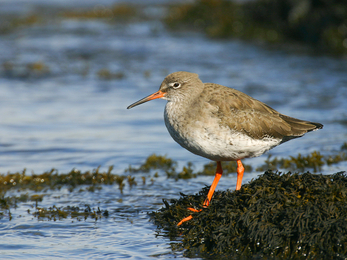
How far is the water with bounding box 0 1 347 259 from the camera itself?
591 centimetres

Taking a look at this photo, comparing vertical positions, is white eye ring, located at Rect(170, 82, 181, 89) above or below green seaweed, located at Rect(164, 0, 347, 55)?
below

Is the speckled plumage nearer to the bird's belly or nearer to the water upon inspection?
the bird's belly

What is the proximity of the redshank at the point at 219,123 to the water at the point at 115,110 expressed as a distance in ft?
4.46

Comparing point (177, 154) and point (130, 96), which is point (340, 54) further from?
point (177, 154)

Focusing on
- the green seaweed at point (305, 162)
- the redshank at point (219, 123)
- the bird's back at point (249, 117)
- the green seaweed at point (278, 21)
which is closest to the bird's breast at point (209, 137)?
the redshank at point (219, 123)

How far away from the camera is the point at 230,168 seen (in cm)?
835

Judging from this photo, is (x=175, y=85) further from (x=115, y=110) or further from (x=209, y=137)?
(x=115, y=110)

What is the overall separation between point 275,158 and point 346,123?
3.11 meters

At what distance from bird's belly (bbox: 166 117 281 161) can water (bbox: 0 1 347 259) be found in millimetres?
1293

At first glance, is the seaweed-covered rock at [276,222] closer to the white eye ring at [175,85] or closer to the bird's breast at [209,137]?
the bird's breast at [209,137]

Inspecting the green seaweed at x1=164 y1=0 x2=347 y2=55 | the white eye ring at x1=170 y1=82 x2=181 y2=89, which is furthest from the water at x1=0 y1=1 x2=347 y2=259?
the white eye ring at x1=170 y1=82 x2=181 y2=89

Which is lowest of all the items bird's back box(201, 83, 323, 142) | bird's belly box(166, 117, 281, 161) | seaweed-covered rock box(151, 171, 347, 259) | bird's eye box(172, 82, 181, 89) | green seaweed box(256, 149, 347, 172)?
seaweed-covered rock box(151, 171, 347, 259)

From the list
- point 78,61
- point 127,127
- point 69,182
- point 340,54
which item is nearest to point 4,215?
point 69,182

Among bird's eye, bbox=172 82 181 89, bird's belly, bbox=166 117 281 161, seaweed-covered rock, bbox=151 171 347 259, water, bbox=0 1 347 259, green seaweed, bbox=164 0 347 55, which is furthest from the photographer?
green seaweed, bbox=164 0 347 55
